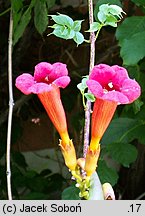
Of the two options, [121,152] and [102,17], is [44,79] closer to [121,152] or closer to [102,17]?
[102,17]

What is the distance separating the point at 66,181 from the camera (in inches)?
109

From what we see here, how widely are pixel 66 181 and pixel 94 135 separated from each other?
1970 mm

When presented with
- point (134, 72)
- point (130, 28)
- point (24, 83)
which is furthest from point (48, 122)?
point (24, 83)

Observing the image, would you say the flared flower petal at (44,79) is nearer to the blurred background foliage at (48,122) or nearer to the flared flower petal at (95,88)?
the flared flower petal at (95,88)

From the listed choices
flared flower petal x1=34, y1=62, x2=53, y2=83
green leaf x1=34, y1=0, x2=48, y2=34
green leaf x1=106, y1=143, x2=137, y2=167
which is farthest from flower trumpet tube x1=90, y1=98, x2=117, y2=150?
green leaf x1=106, y1=143, x2=137, y2=167

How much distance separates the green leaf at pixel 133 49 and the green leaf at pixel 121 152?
0.45m

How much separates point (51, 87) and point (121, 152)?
959mm

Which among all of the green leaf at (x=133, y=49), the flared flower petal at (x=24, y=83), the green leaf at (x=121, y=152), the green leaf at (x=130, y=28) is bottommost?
the green leaf at (x=121, y=152)

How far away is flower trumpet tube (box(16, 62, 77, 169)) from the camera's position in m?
0.82

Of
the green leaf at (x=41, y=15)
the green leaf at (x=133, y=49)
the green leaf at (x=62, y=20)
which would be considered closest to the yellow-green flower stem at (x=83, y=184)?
the green leaf at (x=62, y=20)

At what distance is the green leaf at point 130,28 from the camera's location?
1.47 metres

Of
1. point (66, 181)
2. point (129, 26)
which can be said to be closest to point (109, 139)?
point (129, 26)

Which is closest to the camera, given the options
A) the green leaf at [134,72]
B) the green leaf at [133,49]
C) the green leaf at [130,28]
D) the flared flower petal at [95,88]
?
the flared flower petal at [95,88]
